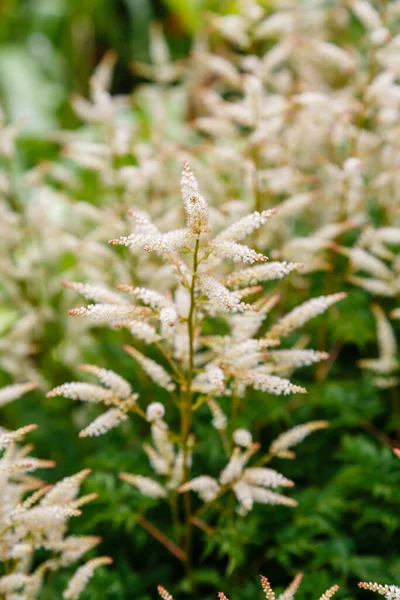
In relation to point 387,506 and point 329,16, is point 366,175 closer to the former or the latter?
point 329,16

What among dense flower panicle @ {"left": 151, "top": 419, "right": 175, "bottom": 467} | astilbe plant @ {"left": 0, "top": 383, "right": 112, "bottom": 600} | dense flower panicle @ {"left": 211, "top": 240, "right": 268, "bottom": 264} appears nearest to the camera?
dense flower panicle @ {"left": 211, "top": 240, "right": 268, "bottom": 264}

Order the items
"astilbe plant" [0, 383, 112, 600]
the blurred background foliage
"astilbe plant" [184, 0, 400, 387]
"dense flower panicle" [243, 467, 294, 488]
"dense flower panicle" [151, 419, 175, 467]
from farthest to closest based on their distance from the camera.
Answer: "astilbe plant" [184, 0, 400, 387] → the blurred background foliage → "dense flower panicle" [151, 419, 175, 467] → "dense flower panicle" [243, 467, 294, 488] → "astilbe plant" [0, 383, 112, 600]

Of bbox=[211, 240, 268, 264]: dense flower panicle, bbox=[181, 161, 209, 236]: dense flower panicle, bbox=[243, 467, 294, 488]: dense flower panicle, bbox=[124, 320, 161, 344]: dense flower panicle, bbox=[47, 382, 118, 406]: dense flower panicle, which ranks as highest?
bbox=[181, 161, 209, 236]: dense flower panicle

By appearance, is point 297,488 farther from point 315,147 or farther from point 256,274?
point 315,147

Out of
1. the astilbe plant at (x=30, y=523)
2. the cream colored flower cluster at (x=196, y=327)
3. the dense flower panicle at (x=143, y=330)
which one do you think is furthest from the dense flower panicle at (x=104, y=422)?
the dense flower panicle at (x=143, y=330)

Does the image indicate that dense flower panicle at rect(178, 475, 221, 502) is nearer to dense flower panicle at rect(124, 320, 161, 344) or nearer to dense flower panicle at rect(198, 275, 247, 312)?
dense flower panicle at rect(124, 320, 161, 344)

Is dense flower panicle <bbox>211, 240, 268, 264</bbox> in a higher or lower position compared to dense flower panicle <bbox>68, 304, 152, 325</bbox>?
higher

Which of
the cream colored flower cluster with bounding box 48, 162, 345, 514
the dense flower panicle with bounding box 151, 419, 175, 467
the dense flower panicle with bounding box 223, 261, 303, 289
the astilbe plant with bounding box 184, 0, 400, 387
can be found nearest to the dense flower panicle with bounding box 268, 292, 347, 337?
the cream colored flower cluster with bounding box 48, 162, 345, 514

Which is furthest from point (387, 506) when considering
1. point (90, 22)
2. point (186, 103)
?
point (90, 22)

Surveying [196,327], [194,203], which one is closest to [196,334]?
[196,327]

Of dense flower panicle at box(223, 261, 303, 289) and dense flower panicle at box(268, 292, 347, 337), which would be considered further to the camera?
dense flower panicle at box(268, 292, 347, 337)

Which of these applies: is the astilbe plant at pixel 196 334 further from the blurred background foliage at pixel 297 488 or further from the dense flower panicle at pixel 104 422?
the blurred background foliage at pixel 297 488

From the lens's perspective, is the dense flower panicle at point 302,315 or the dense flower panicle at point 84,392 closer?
the dense flower panicle at point 84,392
